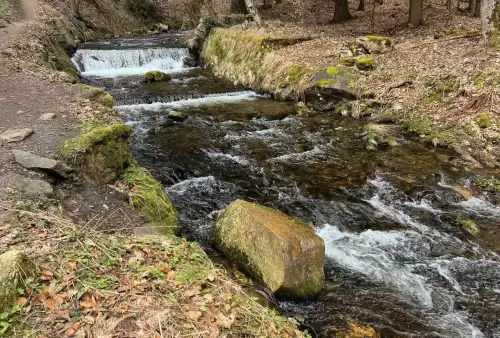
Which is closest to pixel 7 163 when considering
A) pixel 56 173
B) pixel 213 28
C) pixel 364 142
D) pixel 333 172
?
pixel 56 173

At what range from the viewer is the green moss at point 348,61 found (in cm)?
1263

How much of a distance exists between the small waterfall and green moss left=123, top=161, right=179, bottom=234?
38.8ft

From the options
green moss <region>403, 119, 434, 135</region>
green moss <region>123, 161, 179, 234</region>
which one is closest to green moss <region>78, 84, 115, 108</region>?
green moss <region>123, 161, 179, 234</region>

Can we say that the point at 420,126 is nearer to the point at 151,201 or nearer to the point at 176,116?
the point at 176,116

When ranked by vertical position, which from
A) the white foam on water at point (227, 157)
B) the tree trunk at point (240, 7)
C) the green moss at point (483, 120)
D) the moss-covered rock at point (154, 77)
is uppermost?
the tree trunk at point (240, 7)

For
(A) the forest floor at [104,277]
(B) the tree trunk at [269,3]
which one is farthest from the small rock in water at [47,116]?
(B) the tree trunk at [269,3]

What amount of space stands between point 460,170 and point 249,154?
177 inches

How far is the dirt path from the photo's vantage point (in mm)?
4816

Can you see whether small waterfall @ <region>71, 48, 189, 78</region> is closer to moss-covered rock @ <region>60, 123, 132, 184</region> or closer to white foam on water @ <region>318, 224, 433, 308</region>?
moss-covered rock @ <region>60, 123, 132, 184</region>

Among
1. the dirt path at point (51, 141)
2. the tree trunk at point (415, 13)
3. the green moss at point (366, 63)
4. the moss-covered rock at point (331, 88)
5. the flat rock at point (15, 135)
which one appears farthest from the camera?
the tree trunk at point (415, 13)

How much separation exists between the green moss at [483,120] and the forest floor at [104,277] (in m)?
7.36

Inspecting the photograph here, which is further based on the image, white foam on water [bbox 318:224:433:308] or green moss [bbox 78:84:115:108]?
green moss [bbox 78:84:115:108]

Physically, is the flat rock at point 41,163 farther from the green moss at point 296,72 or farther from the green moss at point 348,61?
the green moss at point 348,61

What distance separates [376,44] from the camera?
13227mm
